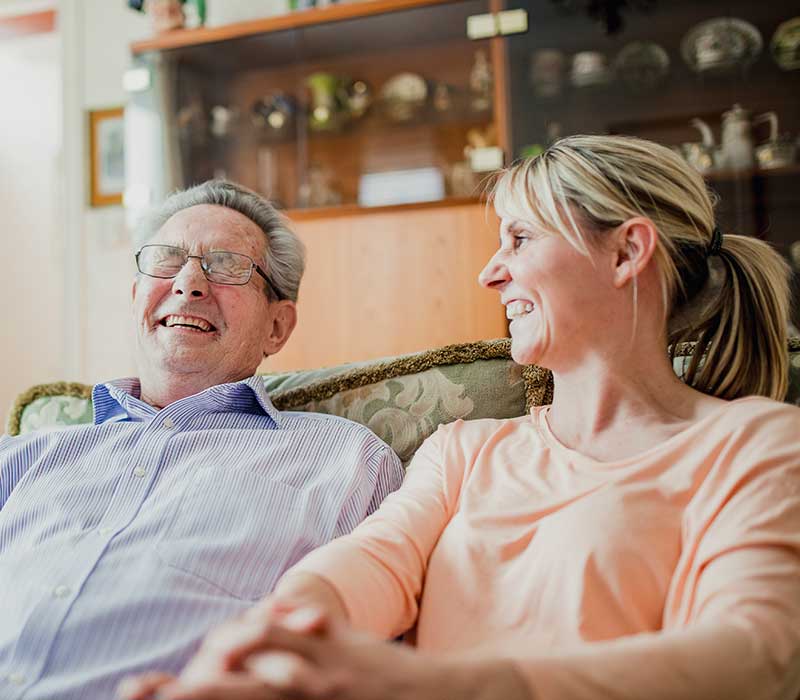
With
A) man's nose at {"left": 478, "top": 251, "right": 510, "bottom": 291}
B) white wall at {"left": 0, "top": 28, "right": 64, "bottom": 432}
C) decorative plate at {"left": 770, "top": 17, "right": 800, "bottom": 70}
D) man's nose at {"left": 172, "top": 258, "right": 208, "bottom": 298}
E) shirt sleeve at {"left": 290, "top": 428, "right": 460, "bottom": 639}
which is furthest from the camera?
white wall at {"left": 0, "top": 28, "right": 64, "bottom": 432}

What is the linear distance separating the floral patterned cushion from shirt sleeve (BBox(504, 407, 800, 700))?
1.28ft

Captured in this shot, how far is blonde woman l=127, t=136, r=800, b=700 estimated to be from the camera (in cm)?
68

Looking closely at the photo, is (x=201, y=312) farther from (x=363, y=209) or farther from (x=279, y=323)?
(x=363, y=209)

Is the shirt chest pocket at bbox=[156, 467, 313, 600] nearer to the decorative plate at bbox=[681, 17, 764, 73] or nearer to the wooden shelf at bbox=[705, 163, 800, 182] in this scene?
the wooden shelf at bbox=[705, 163, 800, 182]

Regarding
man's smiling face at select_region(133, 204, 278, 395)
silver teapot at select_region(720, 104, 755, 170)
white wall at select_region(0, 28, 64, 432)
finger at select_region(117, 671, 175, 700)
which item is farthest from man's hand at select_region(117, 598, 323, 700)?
white wall at select_region(0, 28, 64, 432)

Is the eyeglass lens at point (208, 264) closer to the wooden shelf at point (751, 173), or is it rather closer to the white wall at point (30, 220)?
the wooden shelf at point (751, 173)

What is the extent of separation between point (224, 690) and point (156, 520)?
54 cm

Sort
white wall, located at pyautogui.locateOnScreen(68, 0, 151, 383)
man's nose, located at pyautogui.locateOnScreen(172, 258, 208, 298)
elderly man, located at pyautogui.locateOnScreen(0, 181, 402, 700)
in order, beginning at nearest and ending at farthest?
elderly man, located at pyautogui.locateOnScreen(0, 181, 402, 700), man's nose, located at pyautogui.locateOnScreen(172, 258, 208, 298), white wall, located at pyautogui.locateOnScreen(68, 0, 151, 383)

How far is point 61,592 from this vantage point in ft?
3.44

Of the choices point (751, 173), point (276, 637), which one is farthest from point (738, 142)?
point (276, 637)

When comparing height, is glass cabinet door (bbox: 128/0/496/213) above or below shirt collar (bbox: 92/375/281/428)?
above

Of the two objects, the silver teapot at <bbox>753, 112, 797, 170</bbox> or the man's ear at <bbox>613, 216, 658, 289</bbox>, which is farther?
the silver teapot at <bbox>753, 112, 797, 170</bbox>

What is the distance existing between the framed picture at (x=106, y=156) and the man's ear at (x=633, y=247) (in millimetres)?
3117

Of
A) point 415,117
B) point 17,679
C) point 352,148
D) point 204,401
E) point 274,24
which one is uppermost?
point 274,24
